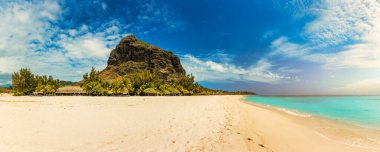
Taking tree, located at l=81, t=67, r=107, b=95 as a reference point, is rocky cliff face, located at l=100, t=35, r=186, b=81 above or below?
above

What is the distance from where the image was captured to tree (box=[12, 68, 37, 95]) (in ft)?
185

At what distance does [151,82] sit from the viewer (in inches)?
2510

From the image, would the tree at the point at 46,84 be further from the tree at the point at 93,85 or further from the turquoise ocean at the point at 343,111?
the turquoise ocean at the point at 343,111

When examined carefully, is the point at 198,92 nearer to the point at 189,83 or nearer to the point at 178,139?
the point at 189,83

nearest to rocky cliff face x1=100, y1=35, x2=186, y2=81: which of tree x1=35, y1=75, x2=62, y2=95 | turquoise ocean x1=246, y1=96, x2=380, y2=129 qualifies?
tree x1=35, y1=75, x2=62, y2=95

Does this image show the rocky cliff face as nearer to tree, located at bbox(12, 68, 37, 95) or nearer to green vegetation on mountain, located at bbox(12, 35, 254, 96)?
green vegetation on mountain, located at bbox(12, 35, 254, 96)

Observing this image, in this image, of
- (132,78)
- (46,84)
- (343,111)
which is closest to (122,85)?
(132,78)

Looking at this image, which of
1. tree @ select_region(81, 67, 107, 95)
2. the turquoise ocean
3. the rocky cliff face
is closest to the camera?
the turquoise ocean

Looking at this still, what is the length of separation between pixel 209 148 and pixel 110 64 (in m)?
177

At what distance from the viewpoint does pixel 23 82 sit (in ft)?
188

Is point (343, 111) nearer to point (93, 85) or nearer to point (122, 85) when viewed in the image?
point (122, 85)

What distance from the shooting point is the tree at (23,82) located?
56.5 meters

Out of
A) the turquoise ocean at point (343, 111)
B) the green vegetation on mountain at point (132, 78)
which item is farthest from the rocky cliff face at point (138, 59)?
the turquoise ocean at point (343, 111)

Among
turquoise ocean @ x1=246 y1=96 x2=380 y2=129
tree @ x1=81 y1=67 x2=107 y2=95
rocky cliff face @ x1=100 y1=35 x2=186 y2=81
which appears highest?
rocky cliff face @ x1=100 y1=35 x2=186 y2=81
